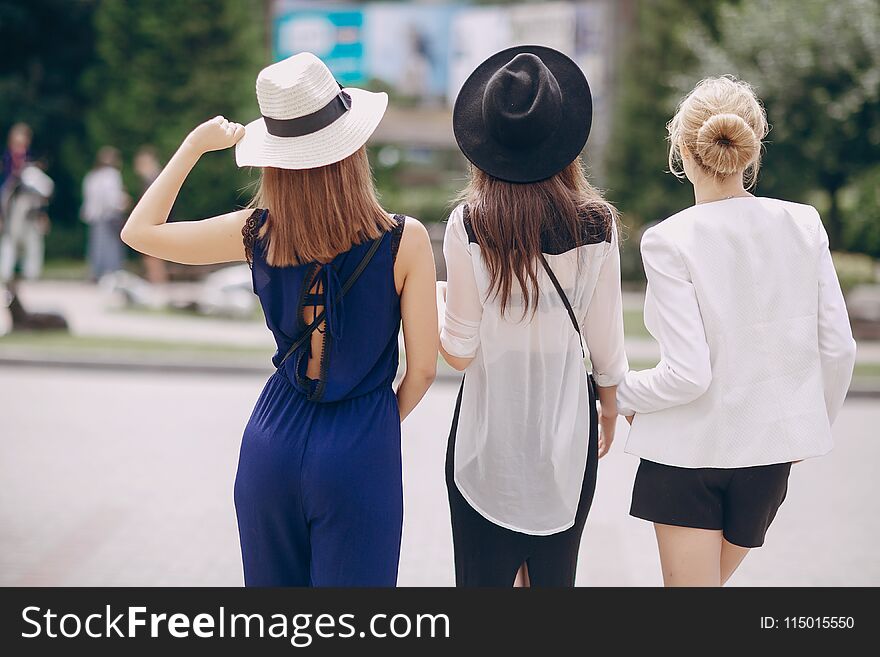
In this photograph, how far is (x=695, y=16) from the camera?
64.1 feet

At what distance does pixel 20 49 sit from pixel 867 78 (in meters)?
18.8

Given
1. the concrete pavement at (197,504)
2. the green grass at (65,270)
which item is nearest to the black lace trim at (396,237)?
the concrete pavement at (197,504)

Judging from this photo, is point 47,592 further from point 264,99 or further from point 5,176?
point 5,176

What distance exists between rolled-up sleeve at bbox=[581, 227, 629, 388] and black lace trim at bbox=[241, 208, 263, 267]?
0.93 m

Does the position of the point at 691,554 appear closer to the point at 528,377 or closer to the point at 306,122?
the point at 528,377

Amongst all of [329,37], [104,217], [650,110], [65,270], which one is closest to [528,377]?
[104,217]

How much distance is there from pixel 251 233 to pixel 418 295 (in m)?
0.47

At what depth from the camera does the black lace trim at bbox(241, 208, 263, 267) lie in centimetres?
274

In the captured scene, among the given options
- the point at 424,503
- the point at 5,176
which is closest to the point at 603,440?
the point at 424,503

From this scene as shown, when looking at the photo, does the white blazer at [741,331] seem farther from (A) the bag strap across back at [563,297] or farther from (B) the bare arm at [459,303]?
(B) the bare arm at [459,303]

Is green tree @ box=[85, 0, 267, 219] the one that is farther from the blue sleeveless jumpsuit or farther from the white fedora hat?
the blue sleeveless jumpsuit

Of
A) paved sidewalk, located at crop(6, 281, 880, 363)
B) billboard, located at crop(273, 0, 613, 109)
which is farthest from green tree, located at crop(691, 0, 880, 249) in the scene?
billboard, located at crop(273, 0, 613, 109)

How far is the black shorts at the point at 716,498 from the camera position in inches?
112

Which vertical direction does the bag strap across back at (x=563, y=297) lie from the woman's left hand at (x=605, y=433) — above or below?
above
